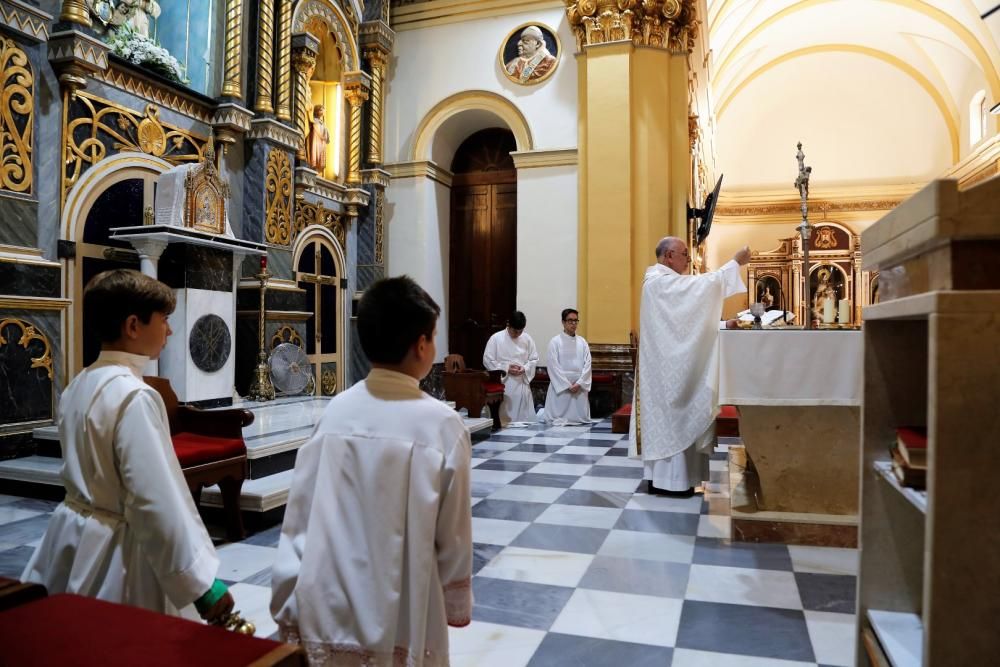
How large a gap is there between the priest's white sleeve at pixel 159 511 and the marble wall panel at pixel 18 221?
171 inches

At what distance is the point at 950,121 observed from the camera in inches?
696

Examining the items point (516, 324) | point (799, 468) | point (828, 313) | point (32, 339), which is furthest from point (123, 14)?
point (799, 468)

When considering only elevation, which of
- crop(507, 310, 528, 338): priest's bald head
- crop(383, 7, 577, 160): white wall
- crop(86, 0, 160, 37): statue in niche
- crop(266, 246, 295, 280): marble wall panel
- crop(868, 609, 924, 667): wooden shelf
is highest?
crop(383, 7, 577, 160): white wall

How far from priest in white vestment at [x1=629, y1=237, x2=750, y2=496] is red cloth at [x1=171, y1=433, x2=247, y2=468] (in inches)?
95.4

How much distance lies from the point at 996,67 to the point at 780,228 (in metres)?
6.14

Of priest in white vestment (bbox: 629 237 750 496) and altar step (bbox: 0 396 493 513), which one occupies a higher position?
priest in white vestment (bbox: 629 237 750 496)

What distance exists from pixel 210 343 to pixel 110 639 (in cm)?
547

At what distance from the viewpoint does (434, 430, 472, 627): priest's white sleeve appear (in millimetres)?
1413

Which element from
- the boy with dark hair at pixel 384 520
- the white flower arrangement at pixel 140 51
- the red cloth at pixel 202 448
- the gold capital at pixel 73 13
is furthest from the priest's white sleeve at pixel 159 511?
the white flower arrangement at pixel 140 51

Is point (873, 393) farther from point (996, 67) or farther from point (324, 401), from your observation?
point (996, 67)

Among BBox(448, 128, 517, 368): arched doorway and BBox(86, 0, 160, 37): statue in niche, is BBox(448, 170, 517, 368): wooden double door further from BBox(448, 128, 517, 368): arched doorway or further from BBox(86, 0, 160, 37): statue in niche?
BBox(86, 0, 160, 37): statue in niche

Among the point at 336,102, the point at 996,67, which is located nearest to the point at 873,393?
the point at 336,102

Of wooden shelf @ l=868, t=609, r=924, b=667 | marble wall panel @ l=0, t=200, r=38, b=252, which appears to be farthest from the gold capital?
wooden shelf @ l=868, t=609, r=924, b=667

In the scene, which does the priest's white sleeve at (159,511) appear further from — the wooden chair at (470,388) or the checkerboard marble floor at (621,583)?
the wooden chair at (470,388)
